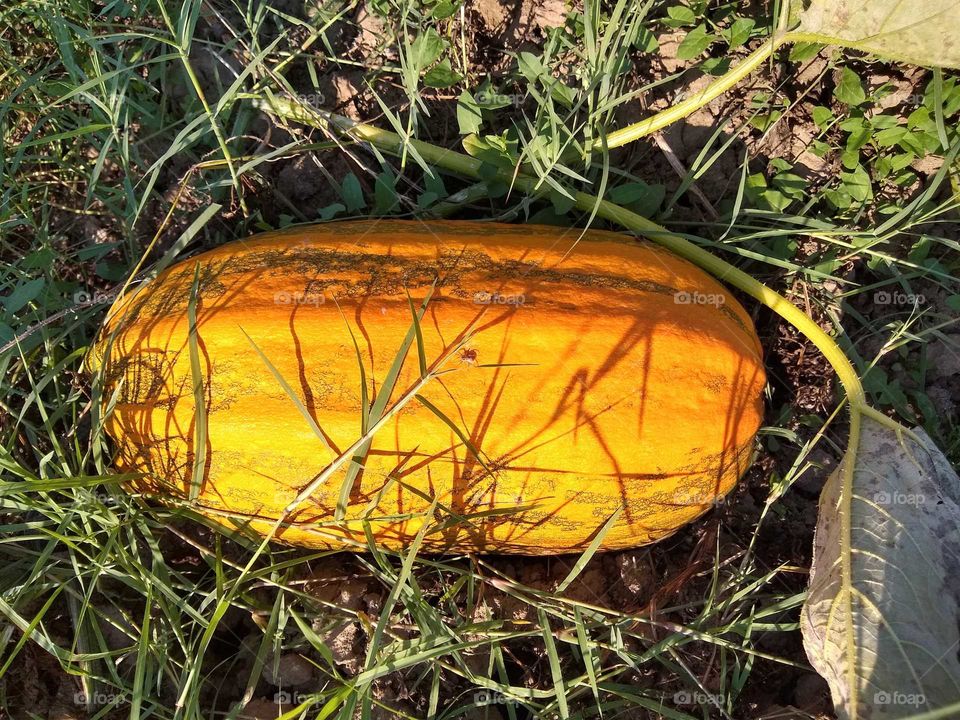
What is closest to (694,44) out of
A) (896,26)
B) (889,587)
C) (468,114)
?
(896,26)

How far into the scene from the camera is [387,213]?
2.69 m

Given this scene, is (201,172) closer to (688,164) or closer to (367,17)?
(367,17)

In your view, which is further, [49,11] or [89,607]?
[49,11]

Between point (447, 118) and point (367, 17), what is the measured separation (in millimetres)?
501

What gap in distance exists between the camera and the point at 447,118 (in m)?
2.89

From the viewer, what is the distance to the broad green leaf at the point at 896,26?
7.20 feet

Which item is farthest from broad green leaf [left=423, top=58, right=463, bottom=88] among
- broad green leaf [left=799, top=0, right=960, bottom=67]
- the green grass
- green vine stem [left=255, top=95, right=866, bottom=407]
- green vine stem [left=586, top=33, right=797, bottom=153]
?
broad green leaf [left=799, top=0, right=960, bottom=67]

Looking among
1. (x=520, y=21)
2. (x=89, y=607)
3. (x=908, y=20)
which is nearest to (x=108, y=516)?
(x=89, y=607)

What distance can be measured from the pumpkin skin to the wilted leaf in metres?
0.42

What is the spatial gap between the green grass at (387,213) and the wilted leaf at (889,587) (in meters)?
0.25

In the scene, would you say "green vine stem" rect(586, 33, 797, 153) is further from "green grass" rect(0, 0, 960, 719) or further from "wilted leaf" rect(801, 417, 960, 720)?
"wilted leaf" rect(801, 417, 960, 720)

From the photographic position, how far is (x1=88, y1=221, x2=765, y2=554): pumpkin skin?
1.98 m

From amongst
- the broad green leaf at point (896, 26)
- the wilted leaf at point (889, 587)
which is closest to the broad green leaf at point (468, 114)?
the broad green leaf at point (896, 26)

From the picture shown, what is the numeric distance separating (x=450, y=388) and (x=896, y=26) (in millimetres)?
1795
